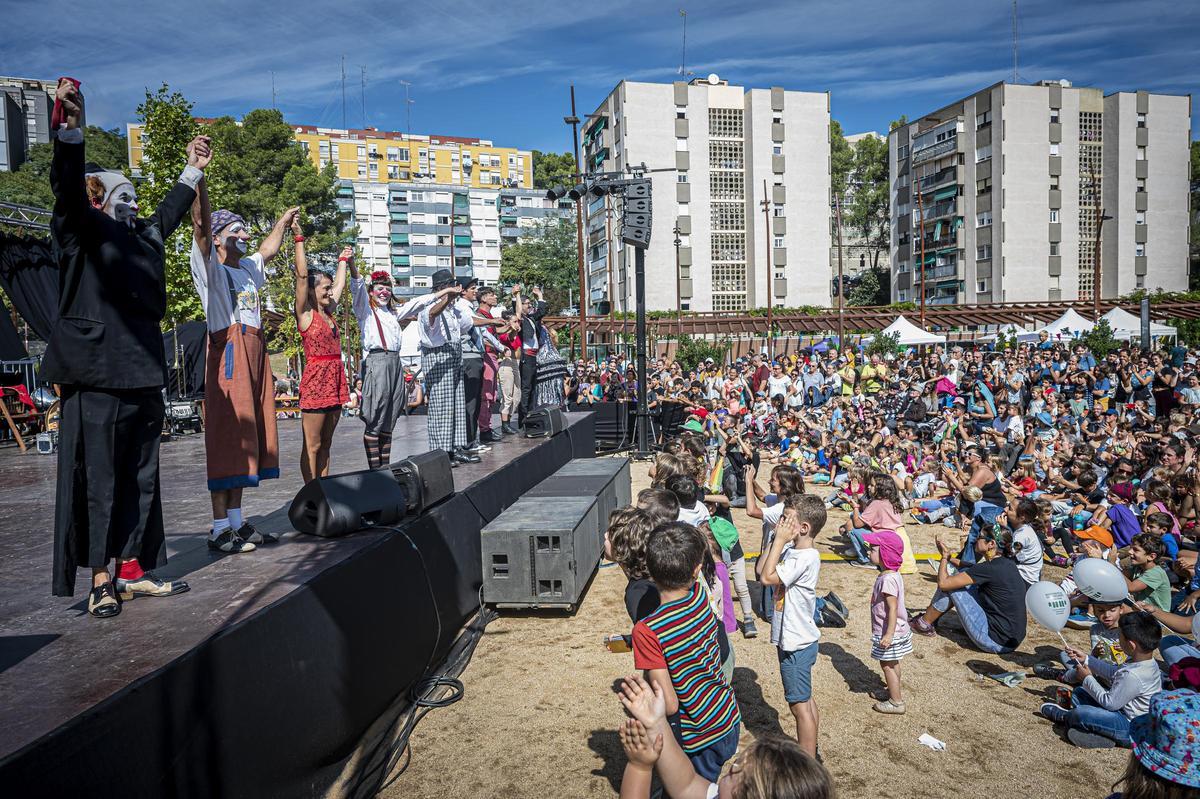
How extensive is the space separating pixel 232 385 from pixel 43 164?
282 ft

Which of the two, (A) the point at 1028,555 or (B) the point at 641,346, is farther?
(B) the point at 641,346

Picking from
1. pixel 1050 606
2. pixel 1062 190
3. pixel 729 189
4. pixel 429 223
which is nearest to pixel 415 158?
pixel 429 223

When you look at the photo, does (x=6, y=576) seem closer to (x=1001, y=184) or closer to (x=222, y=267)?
(x=222, y=267)

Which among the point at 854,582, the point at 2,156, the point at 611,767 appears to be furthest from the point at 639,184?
the point at 2,156

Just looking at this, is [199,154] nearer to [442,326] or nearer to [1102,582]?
[442,326]

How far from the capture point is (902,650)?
4684mm

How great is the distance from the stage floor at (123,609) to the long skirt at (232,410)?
0.48 meters

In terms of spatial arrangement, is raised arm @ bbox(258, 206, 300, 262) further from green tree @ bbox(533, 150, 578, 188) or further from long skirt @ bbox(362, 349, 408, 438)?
green tree @ bbox(533, 150, 578, 188)


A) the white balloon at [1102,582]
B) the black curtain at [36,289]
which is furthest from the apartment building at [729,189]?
the black curtain at [36,289]

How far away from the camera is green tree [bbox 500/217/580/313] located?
70.0 metres

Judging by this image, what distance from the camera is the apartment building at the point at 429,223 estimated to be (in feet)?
272

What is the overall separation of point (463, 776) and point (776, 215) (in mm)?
62893

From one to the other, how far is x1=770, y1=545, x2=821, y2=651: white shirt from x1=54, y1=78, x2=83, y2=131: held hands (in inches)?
148

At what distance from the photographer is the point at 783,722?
468cm
